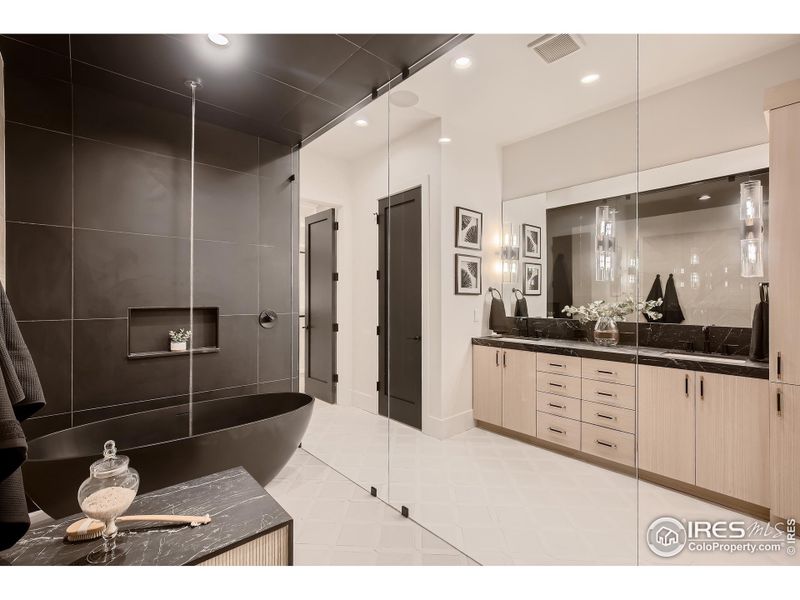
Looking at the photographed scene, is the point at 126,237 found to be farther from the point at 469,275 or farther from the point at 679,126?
the point at 679,126

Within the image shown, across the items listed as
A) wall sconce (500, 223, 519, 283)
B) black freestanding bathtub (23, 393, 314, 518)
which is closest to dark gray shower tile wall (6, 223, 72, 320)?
black freestanding bathtub (23, 393, 314, 518)

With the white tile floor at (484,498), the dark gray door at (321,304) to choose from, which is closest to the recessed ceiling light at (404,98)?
the dark gray door at (321,304)

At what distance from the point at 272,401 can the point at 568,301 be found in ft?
7.74

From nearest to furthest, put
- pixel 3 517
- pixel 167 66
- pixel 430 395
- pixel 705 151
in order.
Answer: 1. pixel 3 517
2. pixel 705 151
3. pixel 167 66
4. pixel 430 395

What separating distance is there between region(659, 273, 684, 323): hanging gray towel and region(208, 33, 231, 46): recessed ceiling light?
277 centimetres

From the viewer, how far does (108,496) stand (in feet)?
3.25

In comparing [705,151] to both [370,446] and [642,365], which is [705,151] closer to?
[642,365]

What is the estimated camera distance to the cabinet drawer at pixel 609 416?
2.10 m

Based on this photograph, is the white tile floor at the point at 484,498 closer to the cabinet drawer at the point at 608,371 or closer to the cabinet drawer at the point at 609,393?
the cabinet drawer at the point at 609,393

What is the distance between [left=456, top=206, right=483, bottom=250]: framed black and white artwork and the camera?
2400 mm

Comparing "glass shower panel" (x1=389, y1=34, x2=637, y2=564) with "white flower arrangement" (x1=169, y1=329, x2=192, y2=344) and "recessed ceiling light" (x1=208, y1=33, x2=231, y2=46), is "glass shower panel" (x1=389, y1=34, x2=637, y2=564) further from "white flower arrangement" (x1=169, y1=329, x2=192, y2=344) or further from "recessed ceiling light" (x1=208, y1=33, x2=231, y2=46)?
"white flower arrangement" (x1=169, y1=329, x2=192, y2=344)

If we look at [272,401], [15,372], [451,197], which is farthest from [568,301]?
[15,372]

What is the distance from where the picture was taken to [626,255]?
2.18 m

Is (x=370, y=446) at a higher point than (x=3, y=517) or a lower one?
lower
